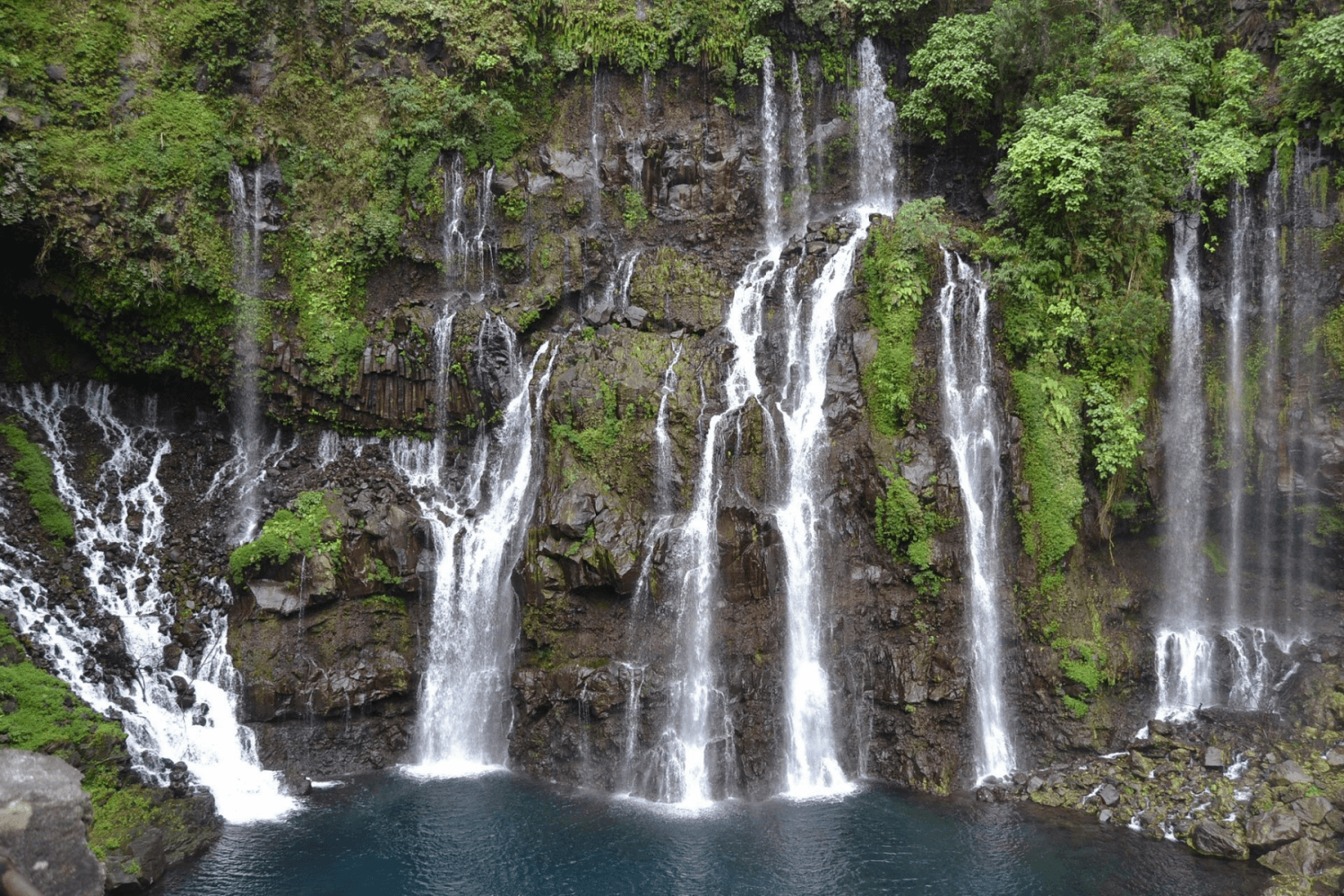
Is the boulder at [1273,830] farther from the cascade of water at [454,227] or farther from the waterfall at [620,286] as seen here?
the cascade of water at [454,227]

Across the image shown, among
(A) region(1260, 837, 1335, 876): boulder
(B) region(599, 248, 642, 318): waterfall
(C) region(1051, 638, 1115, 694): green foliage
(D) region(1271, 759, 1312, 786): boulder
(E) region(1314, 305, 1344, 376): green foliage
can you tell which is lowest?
(A) region(1260, 837, 1335, 876): boulder

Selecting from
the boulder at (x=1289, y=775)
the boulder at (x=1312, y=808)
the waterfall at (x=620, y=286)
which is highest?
the waterfall at (x=620, y=286)

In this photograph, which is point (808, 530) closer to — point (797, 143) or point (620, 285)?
point (620, 285)

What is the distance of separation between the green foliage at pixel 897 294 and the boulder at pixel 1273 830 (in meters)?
9.32

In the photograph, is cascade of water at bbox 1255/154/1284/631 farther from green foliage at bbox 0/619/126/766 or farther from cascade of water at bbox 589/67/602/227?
green foliage at bbox 0/619/126/766

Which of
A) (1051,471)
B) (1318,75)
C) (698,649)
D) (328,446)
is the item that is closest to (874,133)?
(1318,75)

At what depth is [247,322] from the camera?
66.6 ft

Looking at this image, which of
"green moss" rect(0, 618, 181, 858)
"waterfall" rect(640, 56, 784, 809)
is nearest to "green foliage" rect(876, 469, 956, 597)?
"waterfall" rect(640, 56, 784, 809)

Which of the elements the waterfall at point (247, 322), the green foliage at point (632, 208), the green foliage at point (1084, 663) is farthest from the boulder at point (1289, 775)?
the waterfall at point (247, 322)

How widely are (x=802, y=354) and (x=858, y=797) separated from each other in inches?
377

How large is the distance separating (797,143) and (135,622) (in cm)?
2063

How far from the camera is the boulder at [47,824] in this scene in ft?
29.4

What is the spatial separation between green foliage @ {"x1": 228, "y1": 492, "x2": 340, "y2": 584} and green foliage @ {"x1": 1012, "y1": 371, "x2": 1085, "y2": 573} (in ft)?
49.8

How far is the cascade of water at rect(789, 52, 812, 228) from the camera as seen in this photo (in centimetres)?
2442
